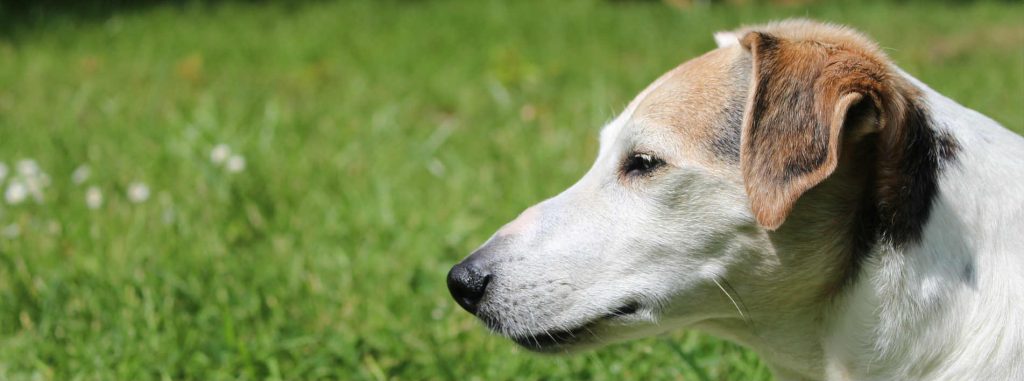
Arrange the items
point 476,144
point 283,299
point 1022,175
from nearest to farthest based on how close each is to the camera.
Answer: point 1022,175 → point 283,299 → point 476,144

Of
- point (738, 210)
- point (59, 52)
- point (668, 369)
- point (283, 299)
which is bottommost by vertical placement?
point (59, 52)

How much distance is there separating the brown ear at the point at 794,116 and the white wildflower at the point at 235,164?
3.17 metres

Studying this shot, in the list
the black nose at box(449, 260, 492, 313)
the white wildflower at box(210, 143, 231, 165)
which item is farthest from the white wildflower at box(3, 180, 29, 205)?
the black nose at box(449, 260, 492, 313)

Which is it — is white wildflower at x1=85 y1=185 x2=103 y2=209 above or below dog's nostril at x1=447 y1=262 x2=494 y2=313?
below

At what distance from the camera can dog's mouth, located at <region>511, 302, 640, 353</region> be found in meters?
2.66

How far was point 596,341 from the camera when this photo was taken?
275cm

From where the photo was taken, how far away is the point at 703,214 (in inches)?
102

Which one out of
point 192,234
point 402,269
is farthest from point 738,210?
point 192,234

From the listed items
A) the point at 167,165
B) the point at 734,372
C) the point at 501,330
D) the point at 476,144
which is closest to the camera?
the point at 501,330

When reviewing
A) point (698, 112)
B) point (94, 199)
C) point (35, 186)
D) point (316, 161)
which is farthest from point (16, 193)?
point (698, 112)

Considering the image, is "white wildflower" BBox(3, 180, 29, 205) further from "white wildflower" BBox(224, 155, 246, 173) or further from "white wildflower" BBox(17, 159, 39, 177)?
"white wildflower" BBox(224, 155, 246, 173)

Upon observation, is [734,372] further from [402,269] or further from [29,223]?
[29,223]

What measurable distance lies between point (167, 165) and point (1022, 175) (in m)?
4.12

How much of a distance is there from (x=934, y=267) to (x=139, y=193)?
11.9 ft
